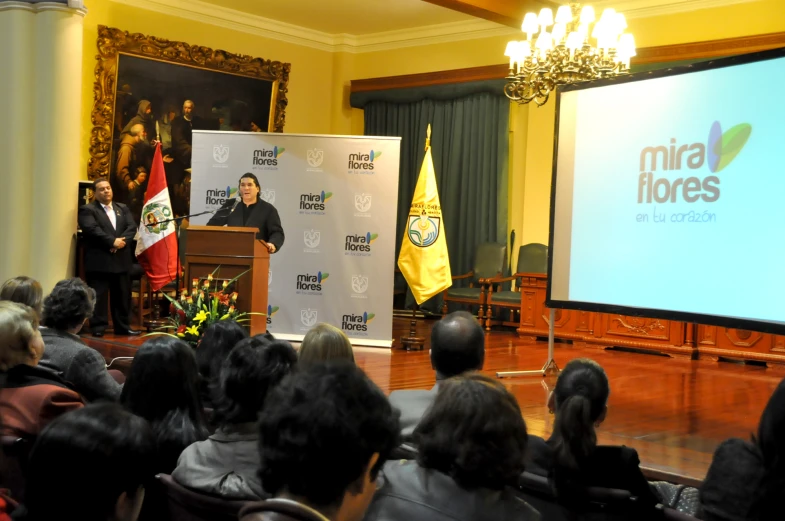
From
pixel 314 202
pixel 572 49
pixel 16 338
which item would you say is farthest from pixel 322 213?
pixel 16 338

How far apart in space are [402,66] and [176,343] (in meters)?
9.32

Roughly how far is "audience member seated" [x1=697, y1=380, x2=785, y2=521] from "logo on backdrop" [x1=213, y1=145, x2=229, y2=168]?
21.4 feet

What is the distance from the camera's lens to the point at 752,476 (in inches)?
70.9

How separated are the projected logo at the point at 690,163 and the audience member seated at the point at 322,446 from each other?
3.38 m

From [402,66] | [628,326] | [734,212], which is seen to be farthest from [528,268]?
[734,212]

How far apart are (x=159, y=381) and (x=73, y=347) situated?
1.22 meters

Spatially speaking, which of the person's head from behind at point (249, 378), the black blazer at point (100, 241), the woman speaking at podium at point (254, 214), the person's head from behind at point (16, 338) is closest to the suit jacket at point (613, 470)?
the person's head from behind at point (249, 378)

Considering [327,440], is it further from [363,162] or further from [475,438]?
[363,162]

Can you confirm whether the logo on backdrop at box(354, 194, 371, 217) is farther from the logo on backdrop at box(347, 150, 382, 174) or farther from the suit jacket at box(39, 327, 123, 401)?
the suit jacket at box(39, 327, 123, 401)

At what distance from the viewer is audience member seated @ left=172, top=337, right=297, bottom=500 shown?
Result: 204cm

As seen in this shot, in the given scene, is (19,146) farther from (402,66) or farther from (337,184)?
(402,66)

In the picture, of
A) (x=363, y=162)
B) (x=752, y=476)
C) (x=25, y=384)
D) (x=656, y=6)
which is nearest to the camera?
(x=752, y=476)

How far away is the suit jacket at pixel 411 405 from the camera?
2.65 meters

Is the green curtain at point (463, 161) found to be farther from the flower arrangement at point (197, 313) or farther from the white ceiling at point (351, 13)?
the flower arrangement at point (197, 313)
